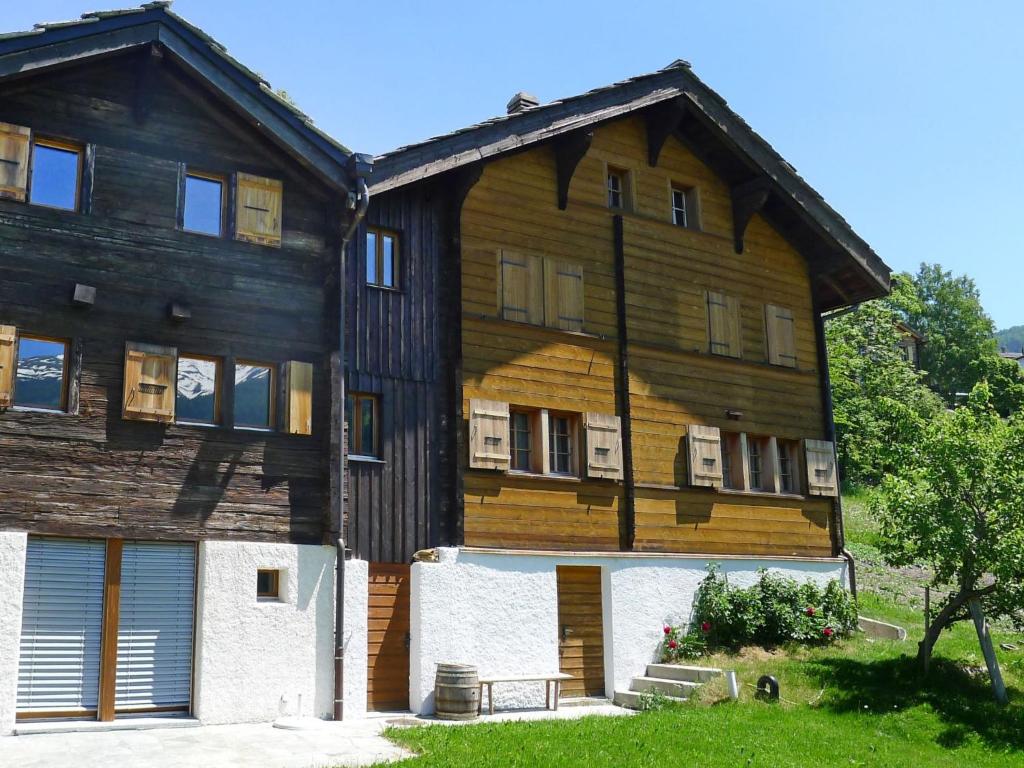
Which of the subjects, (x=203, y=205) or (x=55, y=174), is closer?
(x=55, y=174)

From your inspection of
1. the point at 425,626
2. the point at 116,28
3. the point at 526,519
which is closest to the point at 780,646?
the point at 526,519

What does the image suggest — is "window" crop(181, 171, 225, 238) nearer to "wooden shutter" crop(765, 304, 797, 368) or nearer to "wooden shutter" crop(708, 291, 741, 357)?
"wooden shutter" crop(708, 291, 741, 357)

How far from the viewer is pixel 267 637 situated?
14680mm

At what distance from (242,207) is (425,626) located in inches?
255

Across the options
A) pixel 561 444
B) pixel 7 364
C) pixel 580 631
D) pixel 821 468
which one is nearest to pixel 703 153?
pixel 821 468

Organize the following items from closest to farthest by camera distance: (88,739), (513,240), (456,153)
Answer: (88,739), (456,153), (513,240)

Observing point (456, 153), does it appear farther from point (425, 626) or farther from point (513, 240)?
point (425, 626)

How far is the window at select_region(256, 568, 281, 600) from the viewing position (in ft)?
49.5

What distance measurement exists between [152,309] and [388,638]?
5729 millimetres

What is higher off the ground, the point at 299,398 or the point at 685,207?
the point at 685,207

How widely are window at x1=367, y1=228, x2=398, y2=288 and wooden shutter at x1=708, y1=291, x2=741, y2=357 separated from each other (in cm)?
651

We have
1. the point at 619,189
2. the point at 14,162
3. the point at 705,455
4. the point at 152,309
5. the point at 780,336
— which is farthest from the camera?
the point at 780,336

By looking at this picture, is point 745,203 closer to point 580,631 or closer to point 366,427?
point 580,631

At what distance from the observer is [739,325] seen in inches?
844
